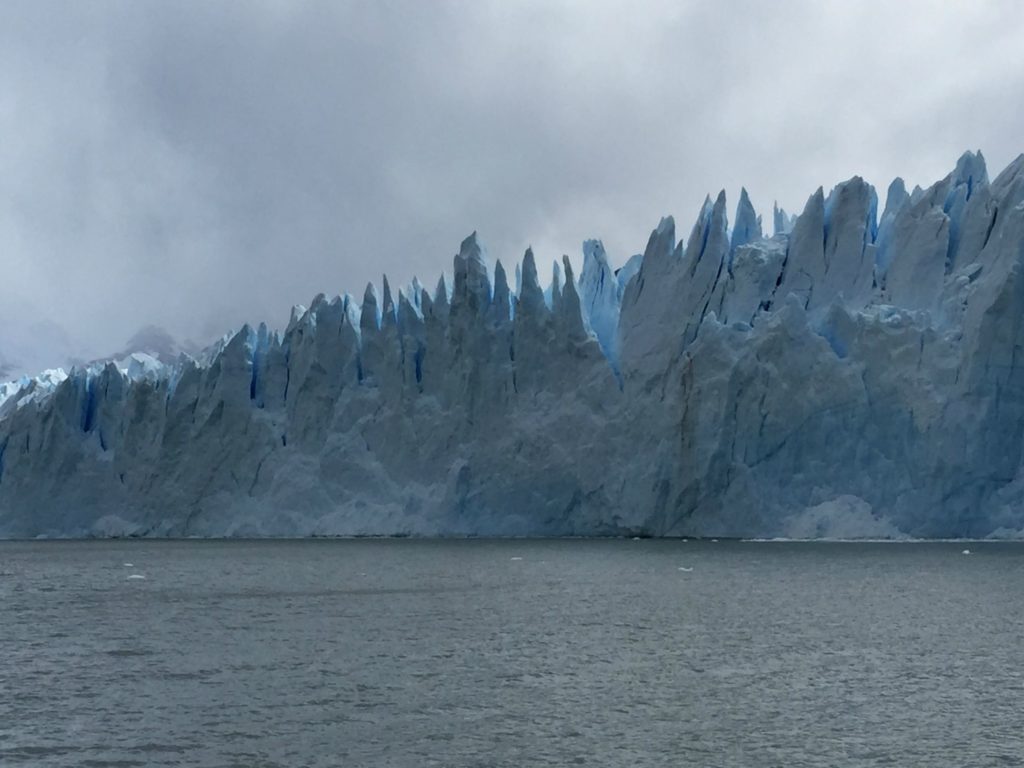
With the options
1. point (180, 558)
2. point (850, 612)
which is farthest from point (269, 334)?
point (850, 612)

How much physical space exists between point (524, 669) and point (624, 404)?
28.1 meters

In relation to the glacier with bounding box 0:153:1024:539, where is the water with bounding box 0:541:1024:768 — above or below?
below

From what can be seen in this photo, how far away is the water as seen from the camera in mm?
12523

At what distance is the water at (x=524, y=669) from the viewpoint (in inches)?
493

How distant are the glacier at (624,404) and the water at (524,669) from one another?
8310 millimetres

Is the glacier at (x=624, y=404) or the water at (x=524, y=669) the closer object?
the water at (x=524, y=669)

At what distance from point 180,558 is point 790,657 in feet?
103

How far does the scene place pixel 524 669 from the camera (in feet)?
55.9

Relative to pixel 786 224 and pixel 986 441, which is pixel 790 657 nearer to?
pixel 986 441

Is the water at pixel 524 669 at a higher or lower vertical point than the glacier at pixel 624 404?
lower

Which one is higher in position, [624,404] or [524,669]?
[624,404]

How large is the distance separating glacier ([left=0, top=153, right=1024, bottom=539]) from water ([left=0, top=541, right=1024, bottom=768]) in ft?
27.3

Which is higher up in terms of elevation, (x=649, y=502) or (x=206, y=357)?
(x=206, y=357)

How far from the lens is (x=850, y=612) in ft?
76.0
